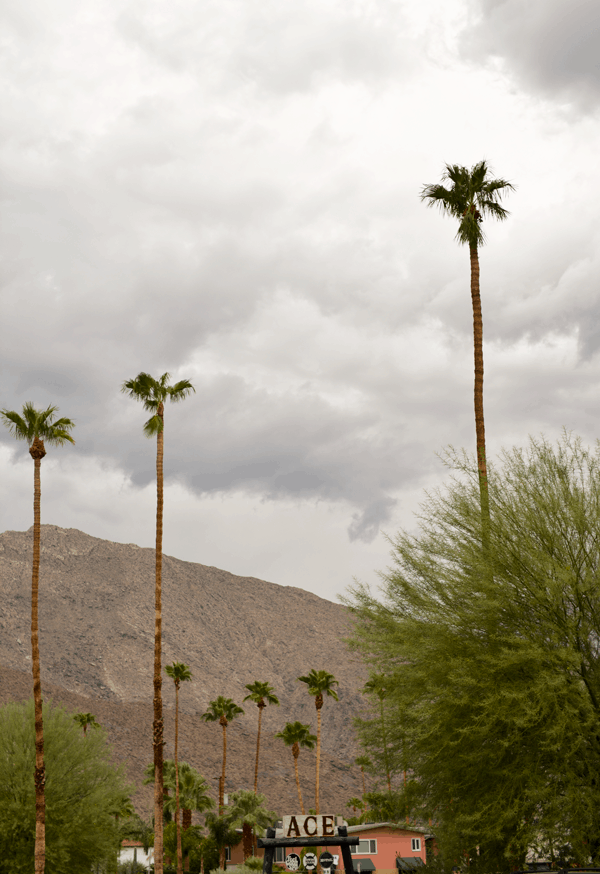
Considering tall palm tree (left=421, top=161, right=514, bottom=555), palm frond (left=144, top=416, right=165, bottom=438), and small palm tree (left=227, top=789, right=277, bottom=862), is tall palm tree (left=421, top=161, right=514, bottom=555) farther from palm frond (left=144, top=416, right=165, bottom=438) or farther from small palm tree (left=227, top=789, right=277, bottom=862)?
small palm tree (left=227, top=789, right=277, bottom=862)

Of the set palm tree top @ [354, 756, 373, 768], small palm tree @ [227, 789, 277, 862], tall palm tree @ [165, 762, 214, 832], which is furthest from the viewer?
tall palm tree @ [165, 762, 214, 832]

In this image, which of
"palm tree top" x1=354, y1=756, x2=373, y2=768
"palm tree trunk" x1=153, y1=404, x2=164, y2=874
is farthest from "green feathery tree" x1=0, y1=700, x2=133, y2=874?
"palm tree top" x1=354, y1=756, x2=373, y2=768

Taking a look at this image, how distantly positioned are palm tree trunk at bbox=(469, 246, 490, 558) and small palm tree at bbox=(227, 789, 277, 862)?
173ft

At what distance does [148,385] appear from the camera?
39.0 meters

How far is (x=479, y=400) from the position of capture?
25250 mm

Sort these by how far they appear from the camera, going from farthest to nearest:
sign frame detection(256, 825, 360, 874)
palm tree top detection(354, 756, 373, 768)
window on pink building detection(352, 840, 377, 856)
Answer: window on pink building detection(352, 840, 377, 856) → palm tree top detection(354, 756, 373, 768) → sign frame detection(256, 825, 360, 874)

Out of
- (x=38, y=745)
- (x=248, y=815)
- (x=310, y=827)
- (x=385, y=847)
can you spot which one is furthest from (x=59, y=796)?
(x=385, y=847)

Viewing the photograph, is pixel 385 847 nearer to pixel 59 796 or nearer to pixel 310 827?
pixel 59 796

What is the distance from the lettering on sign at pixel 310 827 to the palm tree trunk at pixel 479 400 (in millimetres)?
8766

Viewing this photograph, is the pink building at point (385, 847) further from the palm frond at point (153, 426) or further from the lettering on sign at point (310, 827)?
the lettering on sign at point (310, 827)

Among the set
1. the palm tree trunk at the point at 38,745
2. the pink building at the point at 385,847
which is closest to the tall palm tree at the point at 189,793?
the pink building at the point at 385,847

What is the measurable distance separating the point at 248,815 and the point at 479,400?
5322 centimetres

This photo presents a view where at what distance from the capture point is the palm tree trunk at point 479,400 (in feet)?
63.2

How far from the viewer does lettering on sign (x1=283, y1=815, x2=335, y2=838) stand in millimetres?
11031
